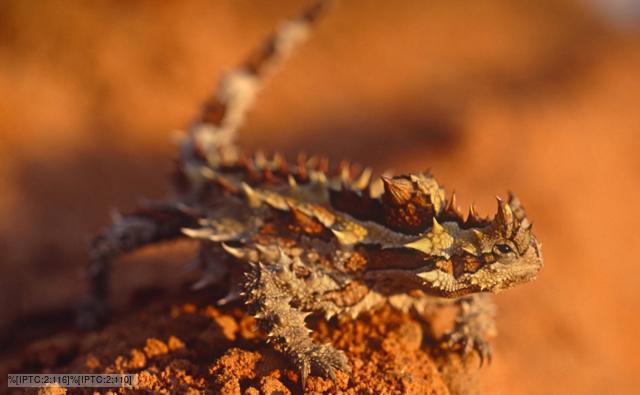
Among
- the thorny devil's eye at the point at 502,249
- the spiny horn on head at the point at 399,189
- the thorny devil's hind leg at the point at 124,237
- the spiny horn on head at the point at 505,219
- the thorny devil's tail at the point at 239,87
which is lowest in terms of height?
the thorny devil's eye at the point at 502,249

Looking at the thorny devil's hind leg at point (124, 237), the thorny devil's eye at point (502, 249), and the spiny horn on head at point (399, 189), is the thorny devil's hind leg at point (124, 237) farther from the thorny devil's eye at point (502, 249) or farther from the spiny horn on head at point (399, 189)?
the thorny devil's eye at point (502, 249)

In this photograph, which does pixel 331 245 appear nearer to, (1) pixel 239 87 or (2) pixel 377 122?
(1) pixel 239 87

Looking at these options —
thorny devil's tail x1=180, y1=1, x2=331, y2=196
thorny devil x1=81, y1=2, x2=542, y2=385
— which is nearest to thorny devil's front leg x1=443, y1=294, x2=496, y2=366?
thorny devil x1=81, y1=2, x2=542, y2=385

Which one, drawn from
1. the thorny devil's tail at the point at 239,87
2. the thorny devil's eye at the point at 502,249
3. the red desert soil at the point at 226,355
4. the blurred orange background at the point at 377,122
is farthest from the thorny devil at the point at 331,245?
the blurred orange background at the point at 377,122

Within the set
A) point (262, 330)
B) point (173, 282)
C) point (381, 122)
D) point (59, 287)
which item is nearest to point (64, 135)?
point (59, 287)

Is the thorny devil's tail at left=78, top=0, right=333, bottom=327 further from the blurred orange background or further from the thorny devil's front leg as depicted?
the thorny devil's front leg

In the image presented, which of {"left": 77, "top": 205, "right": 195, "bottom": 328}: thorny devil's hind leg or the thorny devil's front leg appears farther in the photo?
{"left": 77, "top": 205, "right": 195, "bottom": 328}: thorny devil's hind leg

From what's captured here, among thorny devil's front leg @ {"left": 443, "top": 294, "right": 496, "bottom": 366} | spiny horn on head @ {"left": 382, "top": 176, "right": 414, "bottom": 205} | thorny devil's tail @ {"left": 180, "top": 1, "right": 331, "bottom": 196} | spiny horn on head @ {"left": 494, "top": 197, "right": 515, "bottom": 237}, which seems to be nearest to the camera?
spiny horn on head @ {"left": 494, "top": 197, "right": 515, "bottom": 237}

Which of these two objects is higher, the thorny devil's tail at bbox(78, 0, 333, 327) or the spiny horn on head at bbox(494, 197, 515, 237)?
the thorny devil's tail at bbox(78, 0, 333, 327)
